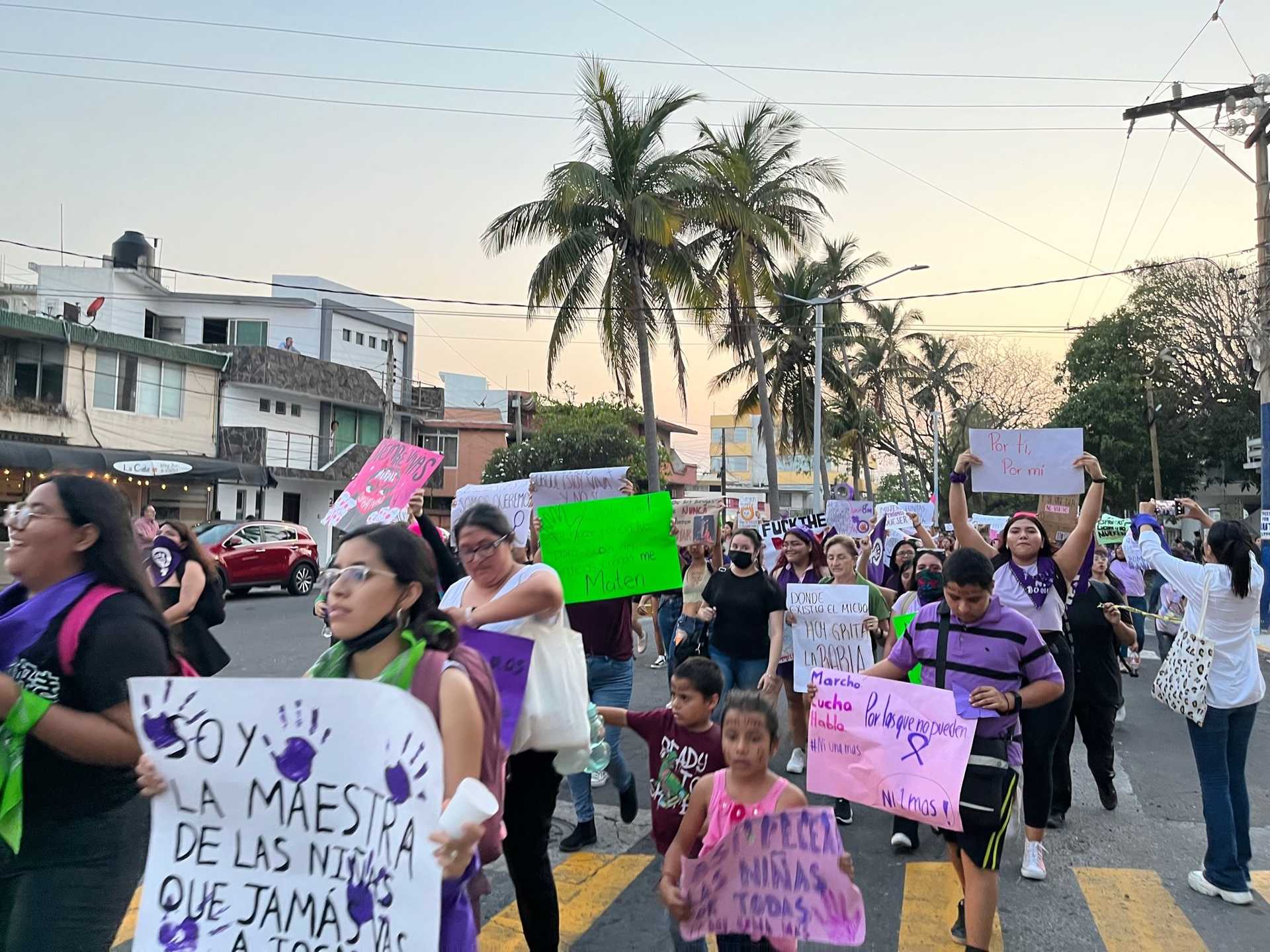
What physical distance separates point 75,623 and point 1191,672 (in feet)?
15.8

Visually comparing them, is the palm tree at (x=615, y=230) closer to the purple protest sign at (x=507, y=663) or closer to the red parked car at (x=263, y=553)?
the red parked car at (x=263, y=553)

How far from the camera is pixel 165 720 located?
222 centimetres

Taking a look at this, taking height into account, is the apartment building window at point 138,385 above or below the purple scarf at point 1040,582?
→ above

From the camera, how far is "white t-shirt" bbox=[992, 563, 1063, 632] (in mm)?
5066

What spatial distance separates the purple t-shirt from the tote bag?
1.25 metres

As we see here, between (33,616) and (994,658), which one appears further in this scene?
(994,658)

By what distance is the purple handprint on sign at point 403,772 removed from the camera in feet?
6.68

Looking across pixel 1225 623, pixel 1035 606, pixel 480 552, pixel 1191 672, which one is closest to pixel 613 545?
pixel 1035 606

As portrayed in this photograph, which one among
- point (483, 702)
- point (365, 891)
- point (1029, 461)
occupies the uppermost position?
point (1029, 461)

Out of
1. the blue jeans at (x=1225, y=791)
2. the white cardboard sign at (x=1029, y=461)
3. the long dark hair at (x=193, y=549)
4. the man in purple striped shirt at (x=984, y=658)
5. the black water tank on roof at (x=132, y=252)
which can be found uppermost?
the black water tank on roof at (x=132, y=252)

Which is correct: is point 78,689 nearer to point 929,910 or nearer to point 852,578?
point 929,910

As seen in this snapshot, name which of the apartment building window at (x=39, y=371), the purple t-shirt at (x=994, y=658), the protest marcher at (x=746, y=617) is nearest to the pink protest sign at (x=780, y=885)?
the purple t-shirt at (x=994, y=658)

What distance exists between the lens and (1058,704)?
4645mm

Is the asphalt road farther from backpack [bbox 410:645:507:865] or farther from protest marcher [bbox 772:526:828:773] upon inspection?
backpack [bbox 410:645:507:865]
